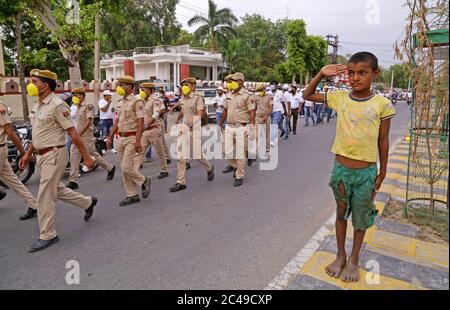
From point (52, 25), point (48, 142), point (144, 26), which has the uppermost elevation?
point (144, 26)

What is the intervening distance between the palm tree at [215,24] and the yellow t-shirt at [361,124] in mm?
34763

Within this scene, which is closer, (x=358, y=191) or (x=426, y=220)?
(x=358, y=191)

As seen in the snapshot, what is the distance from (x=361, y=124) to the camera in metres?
2.58

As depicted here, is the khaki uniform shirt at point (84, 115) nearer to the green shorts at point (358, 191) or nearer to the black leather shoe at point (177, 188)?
the black leather shoe at point (177, 188)

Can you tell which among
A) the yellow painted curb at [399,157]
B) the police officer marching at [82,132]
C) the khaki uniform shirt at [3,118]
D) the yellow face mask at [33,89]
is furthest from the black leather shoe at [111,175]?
the yellow painted curb at [399,157]

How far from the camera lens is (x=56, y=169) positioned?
3.57 metres

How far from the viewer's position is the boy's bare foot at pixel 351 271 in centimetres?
274

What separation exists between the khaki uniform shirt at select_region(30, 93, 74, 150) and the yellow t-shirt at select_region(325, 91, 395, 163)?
263 cm

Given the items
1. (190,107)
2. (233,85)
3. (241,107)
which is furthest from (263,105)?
(190,107)

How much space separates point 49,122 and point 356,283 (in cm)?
320

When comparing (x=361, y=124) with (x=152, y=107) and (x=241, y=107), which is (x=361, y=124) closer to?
(x=241, y=107)

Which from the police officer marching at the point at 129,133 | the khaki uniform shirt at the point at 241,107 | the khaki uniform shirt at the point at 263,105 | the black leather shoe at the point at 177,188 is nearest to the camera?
the police officer marching at the point at 129,133

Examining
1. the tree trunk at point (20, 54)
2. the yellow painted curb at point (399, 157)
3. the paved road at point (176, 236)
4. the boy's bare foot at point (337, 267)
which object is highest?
the tree trunk at point (20, 54)

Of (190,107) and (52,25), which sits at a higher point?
(52,25)
